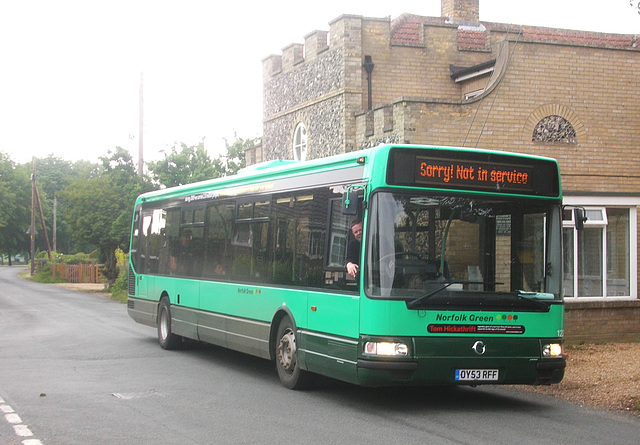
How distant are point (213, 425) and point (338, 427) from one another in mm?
1206

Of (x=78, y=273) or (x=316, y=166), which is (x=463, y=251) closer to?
(x=316, y=166)

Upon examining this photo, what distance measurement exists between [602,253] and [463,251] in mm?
8392

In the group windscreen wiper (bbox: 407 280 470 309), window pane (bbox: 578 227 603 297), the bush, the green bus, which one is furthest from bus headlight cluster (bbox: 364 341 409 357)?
the bush

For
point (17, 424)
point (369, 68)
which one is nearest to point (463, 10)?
point (369, 68)

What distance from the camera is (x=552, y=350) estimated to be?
9.86m

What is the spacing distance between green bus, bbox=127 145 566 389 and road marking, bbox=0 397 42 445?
3.31 m

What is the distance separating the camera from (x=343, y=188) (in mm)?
10172

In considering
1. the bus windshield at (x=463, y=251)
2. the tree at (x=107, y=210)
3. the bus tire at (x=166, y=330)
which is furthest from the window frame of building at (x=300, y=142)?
the tree at (x=107, y=210)

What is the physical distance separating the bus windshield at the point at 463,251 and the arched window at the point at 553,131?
Answer: 278 inches

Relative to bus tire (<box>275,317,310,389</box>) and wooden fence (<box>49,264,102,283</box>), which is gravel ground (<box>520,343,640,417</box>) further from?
wooden fence (<box>49,264,102,283</box>)

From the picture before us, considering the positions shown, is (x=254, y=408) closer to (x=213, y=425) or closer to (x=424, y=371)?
(x=213, y=425)

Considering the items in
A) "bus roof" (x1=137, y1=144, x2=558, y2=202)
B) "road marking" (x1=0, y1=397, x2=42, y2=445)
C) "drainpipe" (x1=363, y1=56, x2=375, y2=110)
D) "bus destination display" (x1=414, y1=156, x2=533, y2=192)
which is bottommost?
"road marking" (x1=0, y1=397, x2=42, y2=445)

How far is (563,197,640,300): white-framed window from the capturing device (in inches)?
659

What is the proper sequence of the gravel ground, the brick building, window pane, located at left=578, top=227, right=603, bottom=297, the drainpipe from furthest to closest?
the drainpipe < window pane, located at left=578, top=227, right=603, bottom=297 < the brick building < the gravel ground
